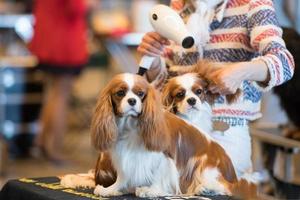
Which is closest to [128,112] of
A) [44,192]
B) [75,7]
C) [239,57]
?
[44,192]

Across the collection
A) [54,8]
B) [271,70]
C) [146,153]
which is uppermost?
[54,8]

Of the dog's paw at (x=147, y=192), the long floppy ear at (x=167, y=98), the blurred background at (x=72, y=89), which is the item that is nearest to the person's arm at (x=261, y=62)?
the long floppy ear at (x=167, y=98)

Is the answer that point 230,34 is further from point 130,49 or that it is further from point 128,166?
point 130,49

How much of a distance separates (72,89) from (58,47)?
0.92 m

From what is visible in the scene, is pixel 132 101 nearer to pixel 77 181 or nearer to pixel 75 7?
pixel 77 181

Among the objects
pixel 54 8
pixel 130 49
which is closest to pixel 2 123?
pixel 54 8

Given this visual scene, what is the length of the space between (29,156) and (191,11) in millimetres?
3724

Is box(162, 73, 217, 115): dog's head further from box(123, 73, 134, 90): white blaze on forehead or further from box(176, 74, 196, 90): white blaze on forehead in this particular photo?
box(123, 73, 134, 90): white blaze on forehead

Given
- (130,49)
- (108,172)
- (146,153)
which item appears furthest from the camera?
(130,49)

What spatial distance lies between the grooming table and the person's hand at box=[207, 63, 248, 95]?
11.2 inches

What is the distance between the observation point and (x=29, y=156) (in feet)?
18.7

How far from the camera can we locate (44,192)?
1854 millimetres

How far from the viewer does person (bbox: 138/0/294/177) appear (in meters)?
1.96

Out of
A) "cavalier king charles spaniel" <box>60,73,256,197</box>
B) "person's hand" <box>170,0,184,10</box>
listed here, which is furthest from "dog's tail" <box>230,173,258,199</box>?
"person's hand" <box>170,0,184,10</box>
